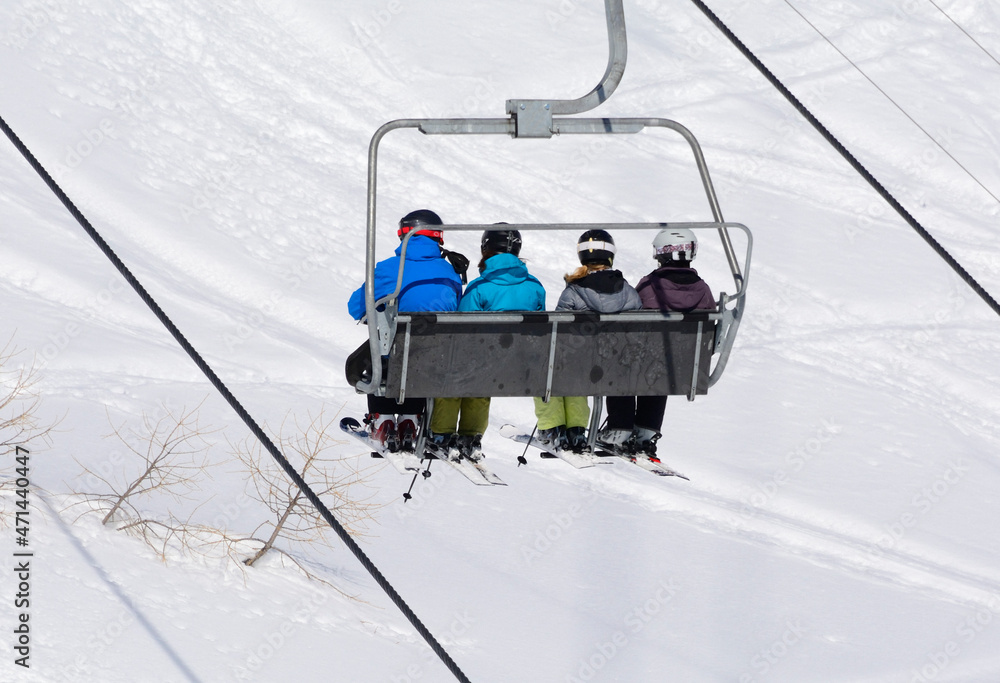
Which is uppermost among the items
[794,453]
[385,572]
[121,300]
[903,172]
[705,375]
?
[903,172]

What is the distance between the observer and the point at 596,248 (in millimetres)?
6203

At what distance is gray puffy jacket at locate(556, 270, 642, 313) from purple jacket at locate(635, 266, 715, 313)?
0.60 ft

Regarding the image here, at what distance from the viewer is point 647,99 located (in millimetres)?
26406

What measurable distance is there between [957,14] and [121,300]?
22580 mm

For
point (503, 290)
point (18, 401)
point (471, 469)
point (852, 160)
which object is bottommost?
point (18, 401)

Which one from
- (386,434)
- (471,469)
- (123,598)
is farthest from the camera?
(123,598)

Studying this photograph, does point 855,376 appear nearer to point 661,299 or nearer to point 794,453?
point 794,453

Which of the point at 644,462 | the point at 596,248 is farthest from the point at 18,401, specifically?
the point at 596,248

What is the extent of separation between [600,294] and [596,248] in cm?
24

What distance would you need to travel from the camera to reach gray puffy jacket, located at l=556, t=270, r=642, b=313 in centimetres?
612

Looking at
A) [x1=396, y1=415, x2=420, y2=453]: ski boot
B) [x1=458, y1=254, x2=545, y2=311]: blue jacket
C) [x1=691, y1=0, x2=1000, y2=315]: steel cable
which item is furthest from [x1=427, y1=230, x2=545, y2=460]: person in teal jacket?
[x1=691, y1=0, x2=1000, y2=315]: steel cable

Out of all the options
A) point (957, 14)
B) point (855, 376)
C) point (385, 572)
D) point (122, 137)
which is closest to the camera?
point (385, 572)

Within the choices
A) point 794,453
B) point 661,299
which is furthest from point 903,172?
point 661,299

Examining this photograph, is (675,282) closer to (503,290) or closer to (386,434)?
(503,290)
